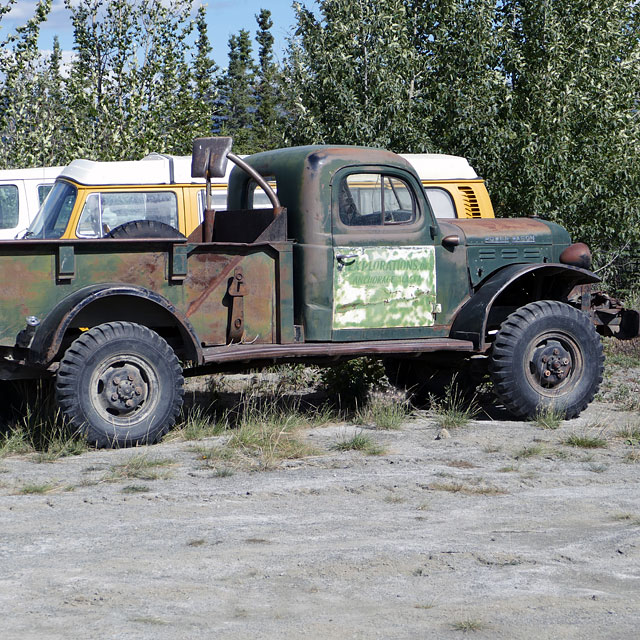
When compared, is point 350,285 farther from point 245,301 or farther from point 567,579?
point 567,579

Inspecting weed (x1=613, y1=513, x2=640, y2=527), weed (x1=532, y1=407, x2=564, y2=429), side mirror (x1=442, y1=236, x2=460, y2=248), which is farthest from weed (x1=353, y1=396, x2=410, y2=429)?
weed (x1=613, y1=513, x2=640, y2=527)

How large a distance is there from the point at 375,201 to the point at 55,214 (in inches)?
204

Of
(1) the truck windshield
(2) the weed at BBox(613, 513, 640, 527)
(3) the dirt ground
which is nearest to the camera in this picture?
(3) the dirt ground

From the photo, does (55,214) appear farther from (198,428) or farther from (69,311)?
(69,311)

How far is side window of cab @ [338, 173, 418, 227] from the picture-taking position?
8648 millimetres

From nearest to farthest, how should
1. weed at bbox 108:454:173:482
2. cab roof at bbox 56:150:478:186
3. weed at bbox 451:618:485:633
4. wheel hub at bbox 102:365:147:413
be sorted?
weed at bbox 451:618:485:633 → weed at bbox 108:454:173:482 → wheel hub at bbox 102:365:147:413 → cab roof at bbox 56:150:478:186

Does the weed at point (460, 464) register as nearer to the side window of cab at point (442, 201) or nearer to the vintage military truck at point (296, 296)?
the vintage military truck at point (296, 296)

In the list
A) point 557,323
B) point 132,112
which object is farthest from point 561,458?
point 132,112

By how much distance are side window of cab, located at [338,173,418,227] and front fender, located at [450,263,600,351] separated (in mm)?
867

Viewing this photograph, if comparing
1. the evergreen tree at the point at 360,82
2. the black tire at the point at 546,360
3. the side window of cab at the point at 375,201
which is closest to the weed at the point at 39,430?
the side window of cab at the point at 375,201

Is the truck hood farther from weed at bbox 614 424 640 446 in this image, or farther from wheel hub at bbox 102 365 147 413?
wheel hub at bbox 102 365 147 413

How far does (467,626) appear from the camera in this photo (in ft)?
13.8

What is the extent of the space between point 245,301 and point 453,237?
1.90 metres

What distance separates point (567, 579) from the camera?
4840 millimetres
